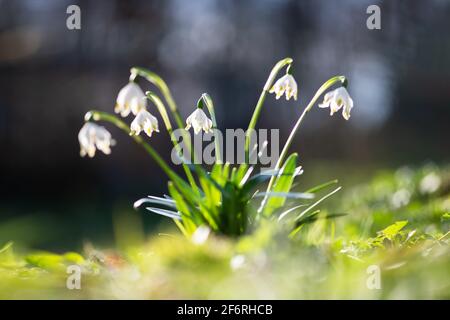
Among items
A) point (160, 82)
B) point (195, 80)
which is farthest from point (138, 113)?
point (195, 80)

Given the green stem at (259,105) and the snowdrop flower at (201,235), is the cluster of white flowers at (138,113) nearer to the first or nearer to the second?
the green stem at (259,105)

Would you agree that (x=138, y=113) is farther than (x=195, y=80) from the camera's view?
No

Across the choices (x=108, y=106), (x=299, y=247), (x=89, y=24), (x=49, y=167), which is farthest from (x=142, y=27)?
(x=299, y=247)

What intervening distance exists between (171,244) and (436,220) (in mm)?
1219

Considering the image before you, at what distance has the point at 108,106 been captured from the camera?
24.7 feet

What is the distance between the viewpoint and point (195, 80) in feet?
26.1

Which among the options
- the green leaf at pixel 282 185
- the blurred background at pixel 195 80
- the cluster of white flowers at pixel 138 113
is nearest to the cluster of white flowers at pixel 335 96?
the cluster of white flowers at pixel 138 113

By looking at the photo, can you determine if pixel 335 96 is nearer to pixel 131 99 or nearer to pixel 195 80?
pixel 131 99

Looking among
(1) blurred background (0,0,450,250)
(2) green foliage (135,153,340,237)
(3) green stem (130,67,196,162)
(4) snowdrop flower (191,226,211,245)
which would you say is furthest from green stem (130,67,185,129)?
(1) blurred background (0,0,450,250)

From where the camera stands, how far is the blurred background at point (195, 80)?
702 cm

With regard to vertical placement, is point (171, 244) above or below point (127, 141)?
below

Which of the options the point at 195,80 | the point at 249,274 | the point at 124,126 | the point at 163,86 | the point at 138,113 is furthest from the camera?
the point at 195,80

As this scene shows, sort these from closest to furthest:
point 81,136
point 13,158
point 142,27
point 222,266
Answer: point 222,266 < point 81,136 < point 13,158 < point 142,27
